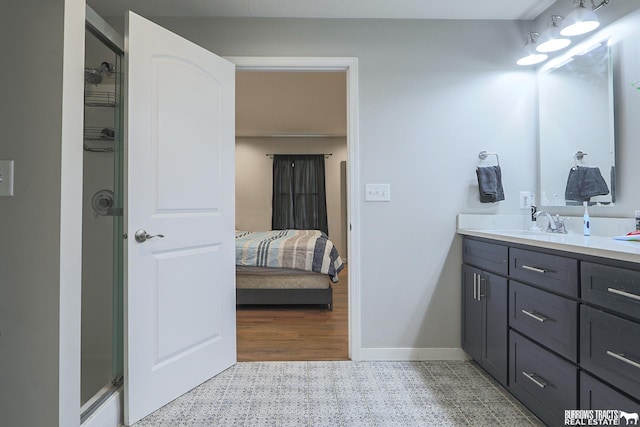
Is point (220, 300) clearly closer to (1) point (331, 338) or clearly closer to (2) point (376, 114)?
(1) point (331, 338)

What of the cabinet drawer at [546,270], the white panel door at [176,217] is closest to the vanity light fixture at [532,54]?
the cabinet drawer at [546,270]

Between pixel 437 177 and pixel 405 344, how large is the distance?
117 cm

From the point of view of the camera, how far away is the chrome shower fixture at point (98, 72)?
163 centimetres

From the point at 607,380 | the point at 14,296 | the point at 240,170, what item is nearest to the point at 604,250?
the point at 607,380

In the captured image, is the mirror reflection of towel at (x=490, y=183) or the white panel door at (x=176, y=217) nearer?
the white panel door at (x=176, y=217)

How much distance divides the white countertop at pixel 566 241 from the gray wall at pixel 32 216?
1.91 meters

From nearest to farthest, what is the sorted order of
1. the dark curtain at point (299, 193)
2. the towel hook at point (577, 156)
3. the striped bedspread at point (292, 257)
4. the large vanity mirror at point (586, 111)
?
the large vanity mirror at point (586, 111)
the towel hook at point (577, 156)
the striped bedspread at point (292, 257)
the dark curtain at point (299, 193)

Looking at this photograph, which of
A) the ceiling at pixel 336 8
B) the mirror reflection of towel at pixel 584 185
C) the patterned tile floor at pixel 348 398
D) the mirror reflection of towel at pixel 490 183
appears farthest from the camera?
the mirror reflection of towel at pixel 490 183

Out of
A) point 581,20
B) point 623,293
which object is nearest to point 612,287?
point 623,293

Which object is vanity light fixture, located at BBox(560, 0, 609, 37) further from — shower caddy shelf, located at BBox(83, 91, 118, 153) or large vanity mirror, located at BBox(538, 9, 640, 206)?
shower caddy shelf, located at BBox(83, 91, 118, 153)

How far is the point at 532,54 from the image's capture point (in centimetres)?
212

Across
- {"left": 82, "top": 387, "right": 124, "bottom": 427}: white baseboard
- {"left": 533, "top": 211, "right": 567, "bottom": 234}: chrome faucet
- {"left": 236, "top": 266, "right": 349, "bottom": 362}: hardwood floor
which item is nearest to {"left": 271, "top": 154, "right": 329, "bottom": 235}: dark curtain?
{"left": 236, "top": 266, "right": 349, "bottom": 362}: hardwood floor

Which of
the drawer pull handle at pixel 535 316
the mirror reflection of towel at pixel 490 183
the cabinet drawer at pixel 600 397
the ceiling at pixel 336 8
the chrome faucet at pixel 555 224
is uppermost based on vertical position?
the ceiling at pixel 336 8

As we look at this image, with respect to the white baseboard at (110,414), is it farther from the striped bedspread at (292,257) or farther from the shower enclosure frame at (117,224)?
the striped bedspread at (292,257)
